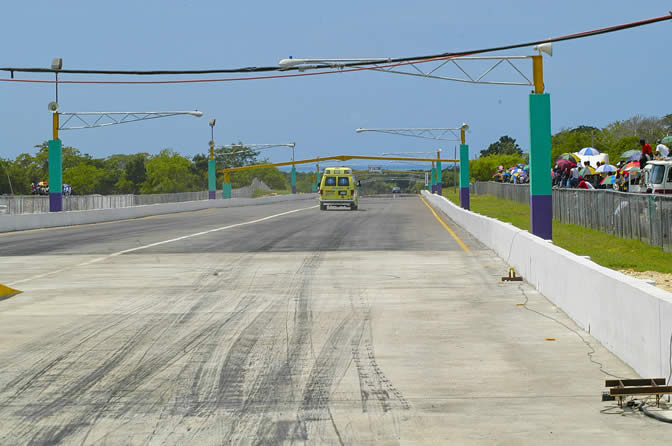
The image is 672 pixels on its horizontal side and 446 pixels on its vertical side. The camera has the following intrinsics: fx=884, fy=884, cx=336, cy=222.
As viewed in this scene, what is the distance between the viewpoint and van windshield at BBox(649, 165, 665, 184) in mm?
33812

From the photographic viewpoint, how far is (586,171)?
53.0 m

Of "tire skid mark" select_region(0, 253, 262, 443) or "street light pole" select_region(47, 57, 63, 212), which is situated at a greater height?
"street light pole" select_region(47, 57, 63, 212)

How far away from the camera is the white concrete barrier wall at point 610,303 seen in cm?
743

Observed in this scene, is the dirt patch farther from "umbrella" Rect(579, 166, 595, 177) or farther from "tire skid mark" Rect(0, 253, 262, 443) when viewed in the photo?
"umbrella" Rect(579, 166, 595, 177)

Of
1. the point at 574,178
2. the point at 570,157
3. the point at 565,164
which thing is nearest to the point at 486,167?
the point at 570,157

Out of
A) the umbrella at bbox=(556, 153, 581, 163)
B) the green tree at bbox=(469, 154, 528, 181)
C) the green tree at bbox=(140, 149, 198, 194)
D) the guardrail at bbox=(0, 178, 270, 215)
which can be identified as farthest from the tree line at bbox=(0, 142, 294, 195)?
the umbrella at bbox=(556, 153, 581, 163)

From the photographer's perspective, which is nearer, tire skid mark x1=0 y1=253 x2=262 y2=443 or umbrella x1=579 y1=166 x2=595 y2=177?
tire skid mark x1=0 y1=253 x2=262 y2=443

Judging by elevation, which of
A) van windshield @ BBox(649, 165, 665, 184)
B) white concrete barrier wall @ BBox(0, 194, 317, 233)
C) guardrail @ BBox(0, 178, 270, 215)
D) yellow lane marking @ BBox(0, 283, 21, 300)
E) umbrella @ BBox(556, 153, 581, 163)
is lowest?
yellow lane marking @ BBox(0, 283, 21, 300)

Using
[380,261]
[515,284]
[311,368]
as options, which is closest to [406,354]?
[311,368]

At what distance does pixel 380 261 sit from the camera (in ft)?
68.1

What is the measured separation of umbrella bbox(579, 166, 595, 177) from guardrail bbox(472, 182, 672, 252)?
572 inches

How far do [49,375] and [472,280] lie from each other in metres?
9.69

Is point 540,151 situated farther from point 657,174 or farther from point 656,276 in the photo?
point 657,174

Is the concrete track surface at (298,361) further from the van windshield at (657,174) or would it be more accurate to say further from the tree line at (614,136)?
the tree line at (614,136)
